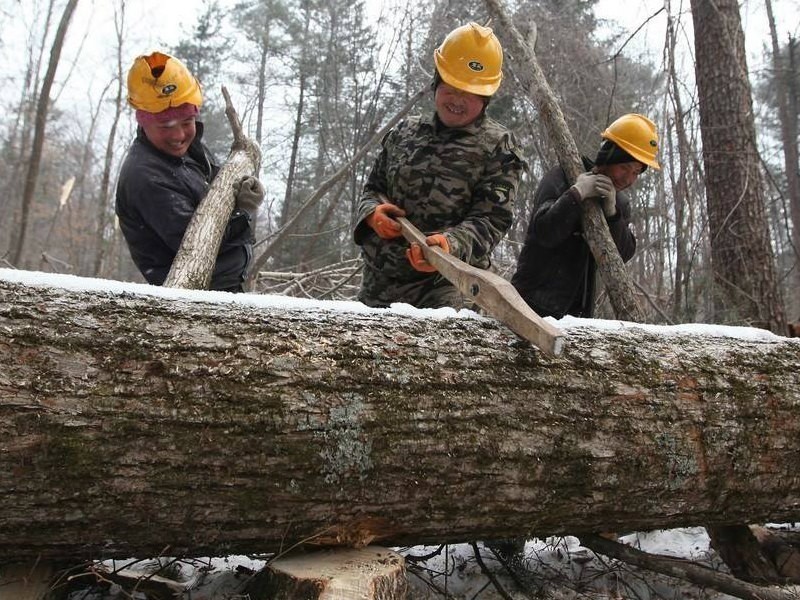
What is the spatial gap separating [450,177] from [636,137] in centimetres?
105

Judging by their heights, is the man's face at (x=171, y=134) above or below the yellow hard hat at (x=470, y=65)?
below

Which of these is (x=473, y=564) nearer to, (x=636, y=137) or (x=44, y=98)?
(x=636, y=137)

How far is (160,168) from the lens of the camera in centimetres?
280

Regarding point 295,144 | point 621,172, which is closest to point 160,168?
point 621,172

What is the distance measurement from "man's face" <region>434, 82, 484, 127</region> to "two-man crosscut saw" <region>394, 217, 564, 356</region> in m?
0.77

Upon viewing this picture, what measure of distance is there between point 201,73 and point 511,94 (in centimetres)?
1572

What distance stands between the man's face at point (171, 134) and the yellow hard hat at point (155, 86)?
7 cm

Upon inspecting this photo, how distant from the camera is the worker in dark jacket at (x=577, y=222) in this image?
3029 mm

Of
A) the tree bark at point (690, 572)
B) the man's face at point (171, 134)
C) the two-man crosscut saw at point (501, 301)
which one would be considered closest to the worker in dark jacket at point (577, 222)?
the two-man crosscut saw at point (501, 301)

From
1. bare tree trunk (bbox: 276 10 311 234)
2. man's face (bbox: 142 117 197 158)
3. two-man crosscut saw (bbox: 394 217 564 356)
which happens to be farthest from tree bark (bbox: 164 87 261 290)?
bare tree trunk (bbox: 276 10 311 234)

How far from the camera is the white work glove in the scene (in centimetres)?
302

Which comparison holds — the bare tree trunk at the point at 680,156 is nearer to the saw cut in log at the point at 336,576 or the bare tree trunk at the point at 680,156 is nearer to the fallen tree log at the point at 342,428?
the fallen tree log at the point at 342,428

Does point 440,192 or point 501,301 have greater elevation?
point 440,192

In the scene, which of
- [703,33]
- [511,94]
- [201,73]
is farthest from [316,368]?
[201,73]
